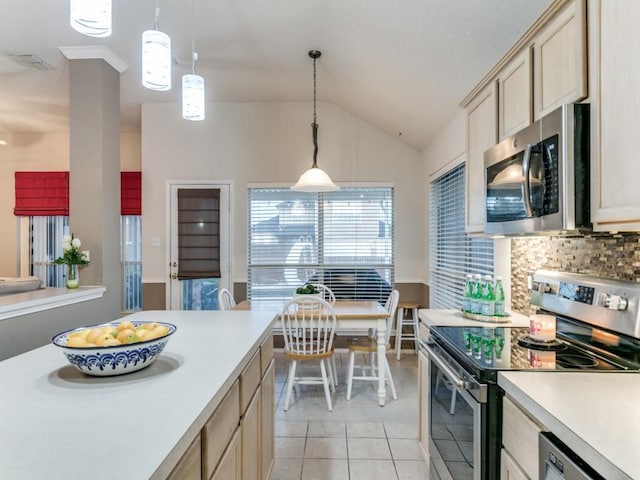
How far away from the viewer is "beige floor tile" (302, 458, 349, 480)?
7.00 feet

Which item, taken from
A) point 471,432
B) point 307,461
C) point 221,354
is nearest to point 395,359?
point 307,461

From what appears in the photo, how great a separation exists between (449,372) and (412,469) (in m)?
1.04

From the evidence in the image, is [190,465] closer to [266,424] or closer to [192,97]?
[266,424]

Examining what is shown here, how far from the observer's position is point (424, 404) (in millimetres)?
2193

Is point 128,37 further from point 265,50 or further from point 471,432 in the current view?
point 471,432

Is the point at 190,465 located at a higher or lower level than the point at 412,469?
higher

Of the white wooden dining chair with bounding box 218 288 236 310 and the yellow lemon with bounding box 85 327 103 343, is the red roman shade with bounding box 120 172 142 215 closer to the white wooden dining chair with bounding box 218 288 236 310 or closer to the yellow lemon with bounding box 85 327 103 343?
the white wooden dining chair with bounding box 218 288 236 310

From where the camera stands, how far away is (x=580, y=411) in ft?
3.14

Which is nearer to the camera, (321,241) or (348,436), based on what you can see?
(348,436)

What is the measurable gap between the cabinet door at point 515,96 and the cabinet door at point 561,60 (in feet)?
0.16

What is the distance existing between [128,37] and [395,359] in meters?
4.02

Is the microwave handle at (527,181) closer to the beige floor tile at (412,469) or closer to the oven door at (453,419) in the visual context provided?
the oven door at (453,419)

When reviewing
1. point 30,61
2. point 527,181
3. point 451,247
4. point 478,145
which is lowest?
point 451,247

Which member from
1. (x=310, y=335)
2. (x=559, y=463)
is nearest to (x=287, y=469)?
(x=310, y=335)
